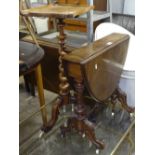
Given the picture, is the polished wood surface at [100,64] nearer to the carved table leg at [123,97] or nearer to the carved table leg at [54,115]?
the carved table leg at [123,97]


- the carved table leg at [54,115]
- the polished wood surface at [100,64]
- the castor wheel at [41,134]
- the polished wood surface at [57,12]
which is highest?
the polished wood surface at [57,12]

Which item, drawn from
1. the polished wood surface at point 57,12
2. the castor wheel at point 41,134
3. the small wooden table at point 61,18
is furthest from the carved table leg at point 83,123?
the polished wood surface at point 57,12

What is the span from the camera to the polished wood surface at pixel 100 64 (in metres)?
1.52

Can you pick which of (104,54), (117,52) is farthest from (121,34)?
(104,54)

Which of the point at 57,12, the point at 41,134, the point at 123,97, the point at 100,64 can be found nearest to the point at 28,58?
the point at 57,12

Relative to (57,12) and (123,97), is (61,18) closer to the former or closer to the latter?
(57,12)

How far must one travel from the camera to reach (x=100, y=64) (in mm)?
1624

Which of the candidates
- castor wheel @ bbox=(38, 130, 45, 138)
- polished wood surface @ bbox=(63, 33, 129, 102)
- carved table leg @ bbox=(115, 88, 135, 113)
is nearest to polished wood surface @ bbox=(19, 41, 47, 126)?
polished wood surface @ bbox=(63, 33, 129, 102)

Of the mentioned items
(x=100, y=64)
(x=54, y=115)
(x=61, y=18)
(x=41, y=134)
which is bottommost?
(x=41, y=134)

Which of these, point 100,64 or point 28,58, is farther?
point 100,64

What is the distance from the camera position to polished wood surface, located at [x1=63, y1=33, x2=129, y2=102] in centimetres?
152

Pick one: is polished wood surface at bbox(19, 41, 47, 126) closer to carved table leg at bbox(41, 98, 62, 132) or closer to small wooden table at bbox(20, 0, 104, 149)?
small wooden table at bbox(20, 0, 104, 149)

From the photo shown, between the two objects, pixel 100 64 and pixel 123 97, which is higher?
pixel 100 64
